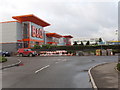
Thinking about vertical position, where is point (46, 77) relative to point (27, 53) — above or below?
below

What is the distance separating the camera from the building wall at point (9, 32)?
127 ft

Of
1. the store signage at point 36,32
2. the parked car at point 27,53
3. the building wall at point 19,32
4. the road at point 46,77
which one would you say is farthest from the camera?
the store signage at point 36,32

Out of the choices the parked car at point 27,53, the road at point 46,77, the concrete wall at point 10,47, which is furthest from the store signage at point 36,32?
the road at point 46,77

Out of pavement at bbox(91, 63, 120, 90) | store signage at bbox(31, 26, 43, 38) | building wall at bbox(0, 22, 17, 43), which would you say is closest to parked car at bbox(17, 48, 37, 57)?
building wall at bbox(0, 22, 17, 43)

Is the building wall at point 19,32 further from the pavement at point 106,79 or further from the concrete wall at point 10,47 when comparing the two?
the pavement at point 106,79

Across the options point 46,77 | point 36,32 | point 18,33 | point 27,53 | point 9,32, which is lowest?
point 46,77

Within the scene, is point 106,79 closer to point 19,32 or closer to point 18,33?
point 18,33

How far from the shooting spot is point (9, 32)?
39.5 metres

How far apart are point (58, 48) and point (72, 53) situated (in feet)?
21.6

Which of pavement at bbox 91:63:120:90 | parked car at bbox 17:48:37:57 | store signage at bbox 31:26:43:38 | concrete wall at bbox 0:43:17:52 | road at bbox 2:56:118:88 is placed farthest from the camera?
store signage at bbox 31:26:43:38

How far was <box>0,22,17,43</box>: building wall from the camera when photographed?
38656mm

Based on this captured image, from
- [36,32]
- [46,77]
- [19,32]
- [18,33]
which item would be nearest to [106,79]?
[46,77]

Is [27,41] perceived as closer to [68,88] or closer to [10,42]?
[10,42]

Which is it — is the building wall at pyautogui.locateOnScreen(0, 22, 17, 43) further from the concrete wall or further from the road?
the road
